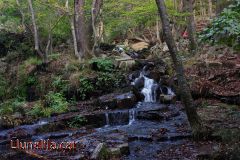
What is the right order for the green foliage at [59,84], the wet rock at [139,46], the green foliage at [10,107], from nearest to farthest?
the green foliage at [10,107]
the green foliage at [59,84]
the wet rock at [139,46]

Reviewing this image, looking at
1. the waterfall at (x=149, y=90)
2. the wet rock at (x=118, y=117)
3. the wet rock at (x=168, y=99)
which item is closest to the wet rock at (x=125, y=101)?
the wet rock at (x=118, y=117)

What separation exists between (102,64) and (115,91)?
6.42ft

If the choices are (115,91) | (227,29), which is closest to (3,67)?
(115,91)

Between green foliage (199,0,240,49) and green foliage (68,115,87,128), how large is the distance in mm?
7699

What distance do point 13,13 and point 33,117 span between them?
9.69 m

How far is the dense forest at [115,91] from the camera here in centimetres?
918

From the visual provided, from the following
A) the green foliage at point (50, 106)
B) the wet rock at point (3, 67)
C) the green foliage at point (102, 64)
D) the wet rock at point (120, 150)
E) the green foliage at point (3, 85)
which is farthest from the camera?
the wet rock at point (3, 67)

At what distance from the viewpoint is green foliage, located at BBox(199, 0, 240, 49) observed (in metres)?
6.37

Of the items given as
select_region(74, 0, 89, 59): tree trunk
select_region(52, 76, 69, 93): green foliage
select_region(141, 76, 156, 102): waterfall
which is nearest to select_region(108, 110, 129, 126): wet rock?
select_region(141, 76, 156, 102): waterfall

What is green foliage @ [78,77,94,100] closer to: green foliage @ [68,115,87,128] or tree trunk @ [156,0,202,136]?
green foliage @ [68,115,87,128]

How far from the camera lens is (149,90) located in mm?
16672

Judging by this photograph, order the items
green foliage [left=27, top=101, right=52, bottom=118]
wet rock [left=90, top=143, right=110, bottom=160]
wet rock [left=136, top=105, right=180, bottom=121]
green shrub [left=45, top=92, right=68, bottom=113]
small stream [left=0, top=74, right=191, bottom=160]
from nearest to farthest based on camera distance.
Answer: wet rock [left=90, top=143, right=110, bottom=160] → small stream [left=0, top=74, right=191, bottom=160] → wet rock [left=136, top=105, right=180, bottom=121] → green foliage [left=27, top=101, right=52, bottom=118] → green shrub [left=45, top=92, right=68, bottom=113]

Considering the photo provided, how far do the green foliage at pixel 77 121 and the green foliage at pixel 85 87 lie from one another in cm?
353

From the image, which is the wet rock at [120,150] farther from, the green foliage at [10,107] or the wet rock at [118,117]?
the green foliage at [10,107]
